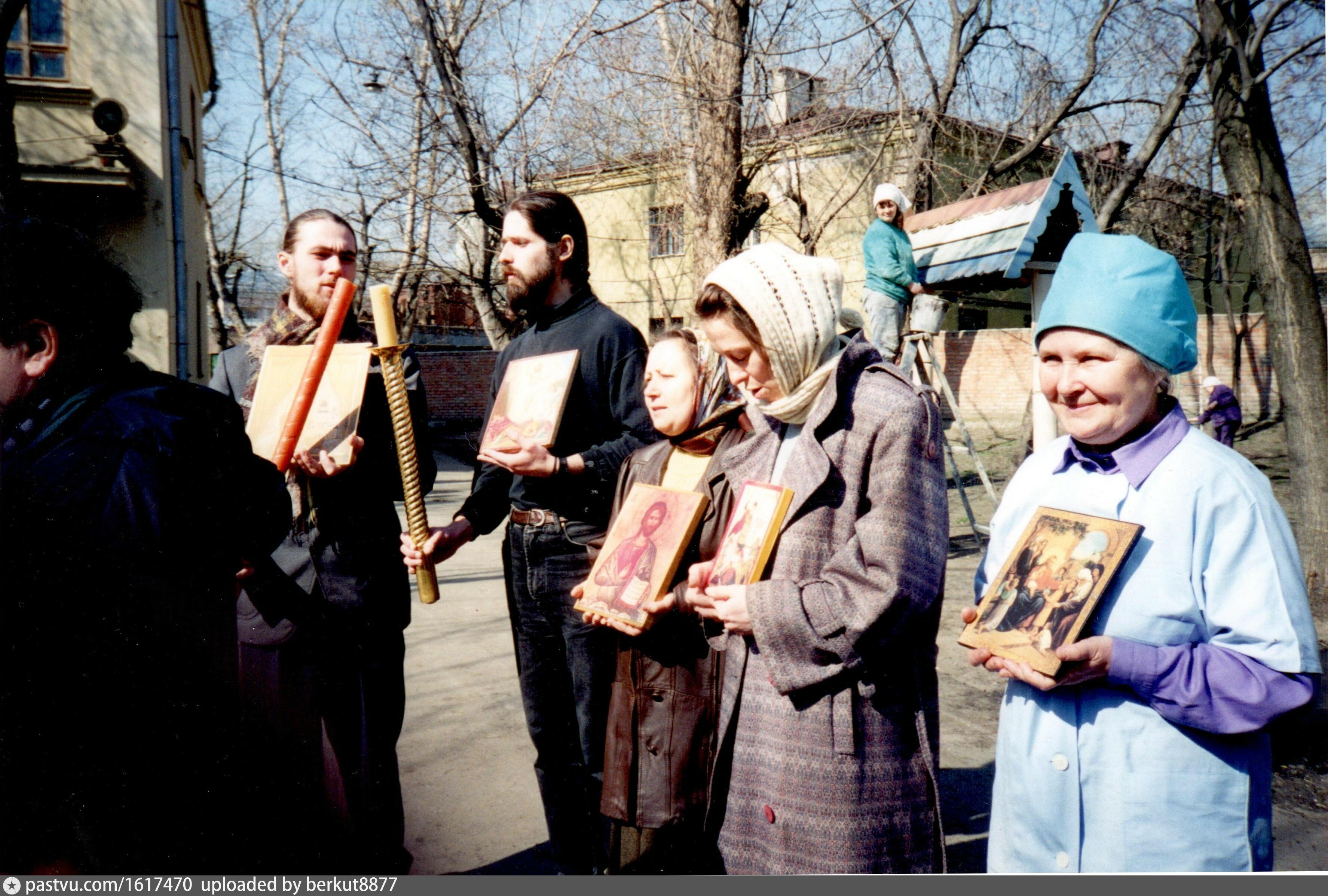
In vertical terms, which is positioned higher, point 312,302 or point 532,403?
point 312,302

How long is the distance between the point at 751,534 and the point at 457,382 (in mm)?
25849

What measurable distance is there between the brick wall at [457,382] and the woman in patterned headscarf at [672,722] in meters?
24.7

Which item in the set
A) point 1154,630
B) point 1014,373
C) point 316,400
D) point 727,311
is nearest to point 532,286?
point 316,400

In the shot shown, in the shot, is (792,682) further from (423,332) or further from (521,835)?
(423,332)

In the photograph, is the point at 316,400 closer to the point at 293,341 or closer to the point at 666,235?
the point at 293,341

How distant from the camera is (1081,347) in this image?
1.66 meters

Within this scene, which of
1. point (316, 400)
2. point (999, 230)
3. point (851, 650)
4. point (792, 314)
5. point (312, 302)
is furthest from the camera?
point (999, 230)

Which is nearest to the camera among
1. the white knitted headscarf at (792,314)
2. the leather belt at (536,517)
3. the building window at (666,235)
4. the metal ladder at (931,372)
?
the white knitted headscarf at (792,314)

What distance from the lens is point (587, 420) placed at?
2830 millimetres

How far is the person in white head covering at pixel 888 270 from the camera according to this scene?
665cm

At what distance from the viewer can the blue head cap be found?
5.28 ft

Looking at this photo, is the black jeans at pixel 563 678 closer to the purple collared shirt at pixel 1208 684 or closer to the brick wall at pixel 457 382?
the purple collared shirt at pixel 1208 684

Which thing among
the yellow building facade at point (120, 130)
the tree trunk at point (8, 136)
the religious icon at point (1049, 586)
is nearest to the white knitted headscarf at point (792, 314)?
the religious icon at point (1049, 586)

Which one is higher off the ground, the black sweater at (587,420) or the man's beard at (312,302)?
the man's beard at (312,302)
